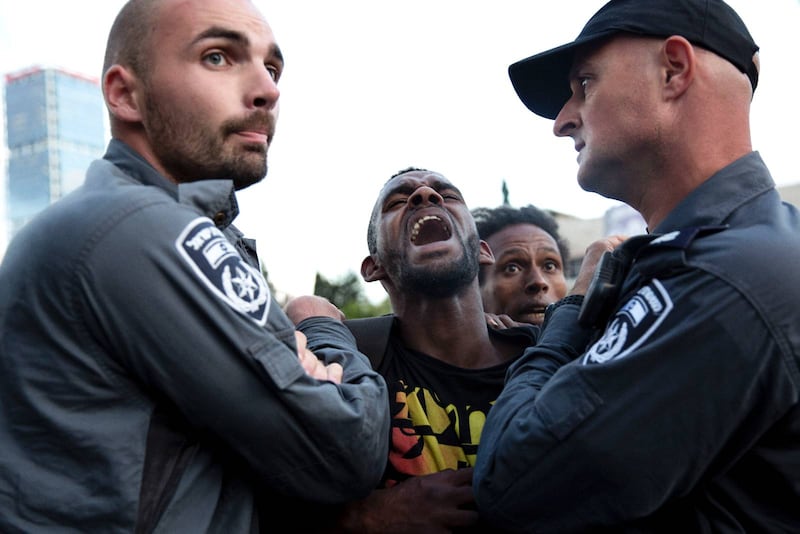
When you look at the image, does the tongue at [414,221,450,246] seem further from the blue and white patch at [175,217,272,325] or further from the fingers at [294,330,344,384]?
the blue and white patch at [175,217,272,325]

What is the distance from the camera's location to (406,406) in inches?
118

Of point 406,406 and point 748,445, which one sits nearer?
point 748,445

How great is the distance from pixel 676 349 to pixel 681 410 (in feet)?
0.48

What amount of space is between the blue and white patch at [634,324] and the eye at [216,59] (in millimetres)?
1327

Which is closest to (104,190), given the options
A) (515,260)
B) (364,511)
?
(364,511)

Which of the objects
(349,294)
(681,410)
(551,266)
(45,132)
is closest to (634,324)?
(681,410)

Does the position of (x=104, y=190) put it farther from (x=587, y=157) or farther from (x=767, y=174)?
(x=767, y=174)

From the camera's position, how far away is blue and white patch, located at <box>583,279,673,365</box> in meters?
2.11

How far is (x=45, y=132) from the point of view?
10350cm

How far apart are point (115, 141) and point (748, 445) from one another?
190cm

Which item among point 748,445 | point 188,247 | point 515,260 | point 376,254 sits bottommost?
point 515,260

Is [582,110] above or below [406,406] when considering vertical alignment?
above

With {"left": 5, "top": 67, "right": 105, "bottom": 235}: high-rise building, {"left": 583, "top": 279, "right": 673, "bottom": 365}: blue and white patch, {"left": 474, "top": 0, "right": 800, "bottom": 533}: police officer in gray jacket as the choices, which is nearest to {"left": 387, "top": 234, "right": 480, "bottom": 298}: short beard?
{"left": 474, "top": 0, "right": 800, "bottom": 533}: police officer in gray jacket

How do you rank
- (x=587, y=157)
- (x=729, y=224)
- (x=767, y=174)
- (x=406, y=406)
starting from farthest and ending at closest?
(x=406, y=406) → (x=587, y=157) → (x=767, y=174) → (x=729, y=224)
